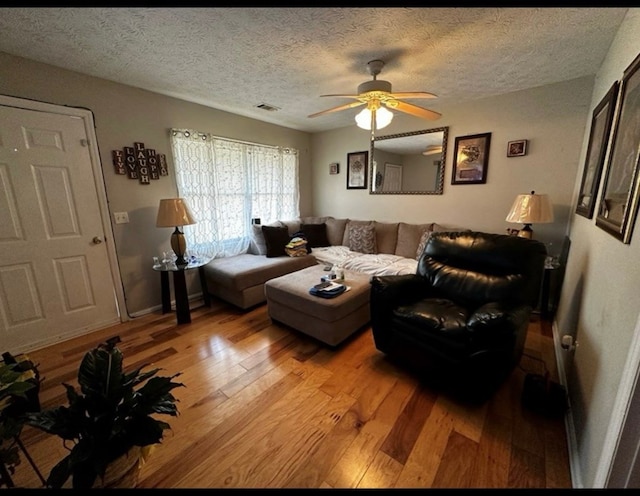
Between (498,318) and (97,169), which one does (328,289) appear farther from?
(97,169)

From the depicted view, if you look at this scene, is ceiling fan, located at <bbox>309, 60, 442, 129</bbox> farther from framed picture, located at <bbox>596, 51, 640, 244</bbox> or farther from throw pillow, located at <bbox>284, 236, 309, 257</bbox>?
throw pillow, located at <bbox>284, 236, 309, 257</bbox>

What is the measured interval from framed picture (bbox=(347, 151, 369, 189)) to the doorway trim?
3175 mm

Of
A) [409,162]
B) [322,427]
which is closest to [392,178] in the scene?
[409,162]

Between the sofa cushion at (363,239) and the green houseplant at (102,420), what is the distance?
293cm


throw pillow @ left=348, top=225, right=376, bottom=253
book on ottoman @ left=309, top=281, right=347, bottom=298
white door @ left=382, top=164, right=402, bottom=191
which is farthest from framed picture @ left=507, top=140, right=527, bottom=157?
book on ottoman @ left=309, top=281, right=347, bottom=298

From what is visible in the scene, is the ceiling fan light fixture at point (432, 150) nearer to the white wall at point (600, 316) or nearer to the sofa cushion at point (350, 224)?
the sofa cushion at point (350, 224)

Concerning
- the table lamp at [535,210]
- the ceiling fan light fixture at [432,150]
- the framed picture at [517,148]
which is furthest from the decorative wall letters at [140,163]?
the framed picture at [517,148]

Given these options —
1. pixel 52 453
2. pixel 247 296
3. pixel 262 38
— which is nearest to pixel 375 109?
pixel 262 38

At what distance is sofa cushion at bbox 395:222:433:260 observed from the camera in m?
3.38

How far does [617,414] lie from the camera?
0.90 metres

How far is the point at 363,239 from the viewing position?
3.68m

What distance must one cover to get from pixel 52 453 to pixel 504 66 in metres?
4.13

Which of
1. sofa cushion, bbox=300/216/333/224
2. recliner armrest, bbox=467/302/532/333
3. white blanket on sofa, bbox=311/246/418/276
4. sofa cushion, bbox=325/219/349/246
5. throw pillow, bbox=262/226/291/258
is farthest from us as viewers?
sofa cushion, bbox=300/216/333/224
